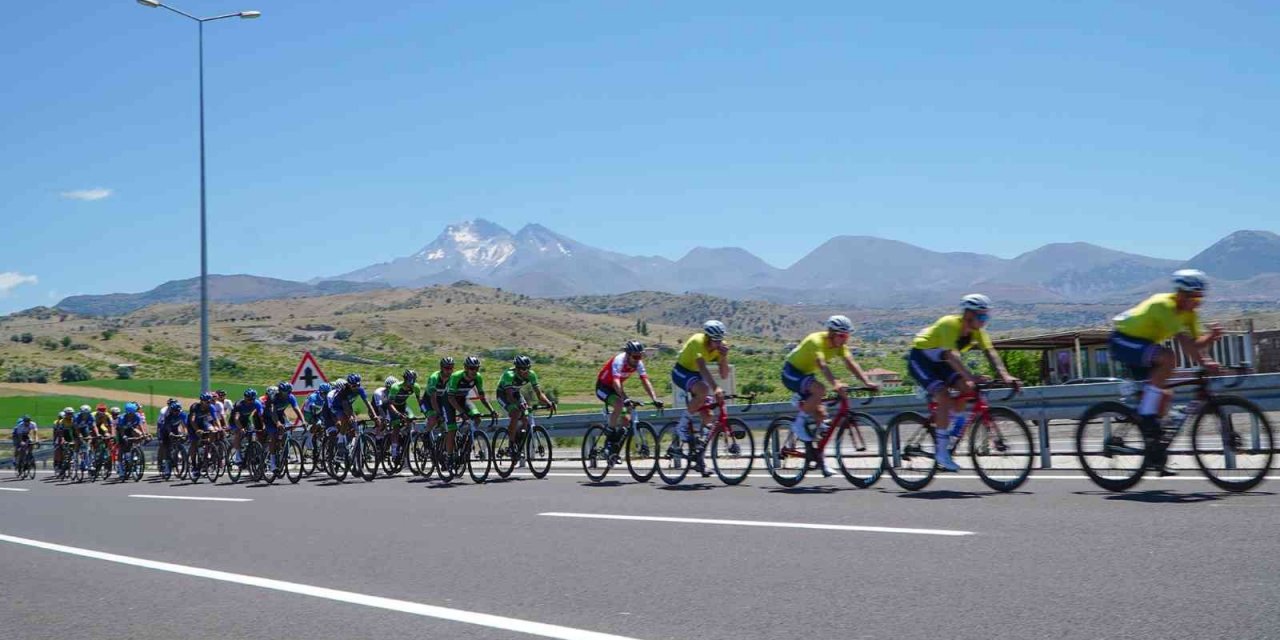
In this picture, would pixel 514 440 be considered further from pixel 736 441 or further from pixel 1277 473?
pixel 1277 473

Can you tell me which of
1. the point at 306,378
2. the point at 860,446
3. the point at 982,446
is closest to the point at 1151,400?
the point at 982,446

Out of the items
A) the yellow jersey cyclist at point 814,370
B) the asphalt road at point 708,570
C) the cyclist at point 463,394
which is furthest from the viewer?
the cyclist at point 463,394

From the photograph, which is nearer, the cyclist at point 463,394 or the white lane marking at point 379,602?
the white lane marking at point 379,602

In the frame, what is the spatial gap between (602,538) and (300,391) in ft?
55.6

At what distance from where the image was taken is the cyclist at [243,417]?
23.4 metres

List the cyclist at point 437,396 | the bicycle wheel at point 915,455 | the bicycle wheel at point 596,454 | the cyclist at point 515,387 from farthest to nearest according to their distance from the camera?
the cyclist at point 437,396, the cyclist at point 515,387, the bicycle wheel at point 596,454, the bicycle wheel at point 915,455

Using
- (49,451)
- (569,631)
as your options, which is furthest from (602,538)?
(49,451)

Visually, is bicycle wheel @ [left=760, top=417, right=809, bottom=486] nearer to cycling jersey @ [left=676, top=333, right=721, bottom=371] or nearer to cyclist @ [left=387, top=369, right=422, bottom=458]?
cycling jersey @ [left=676, top=333, right=721, bottom=371]

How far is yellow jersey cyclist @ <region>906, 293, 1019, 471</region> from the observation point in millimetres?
11359

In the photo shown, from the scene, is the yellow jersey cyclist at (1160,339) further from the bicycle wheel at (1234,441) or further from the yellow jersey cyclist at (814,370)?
the yellow jersey cyclist at (814,370)

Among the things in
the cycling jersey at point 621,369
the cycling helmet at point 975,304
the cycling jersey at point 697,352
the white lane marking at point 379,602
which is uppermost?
the cycling helmet at point 975,304

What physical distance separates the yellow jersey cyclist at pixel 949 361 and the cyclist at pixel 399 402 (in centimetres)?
1042

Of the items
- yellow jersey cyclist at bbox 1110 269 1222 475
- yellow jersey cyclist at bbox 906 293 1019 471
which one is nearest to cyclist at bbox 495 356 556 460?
yellow jersey cyclist at bbox 906 293 1019 471

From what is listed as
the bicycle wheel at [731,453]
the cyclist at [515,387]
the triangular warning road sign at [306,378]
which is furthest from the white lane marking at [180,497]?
the bicycle wheel at [731,453]
